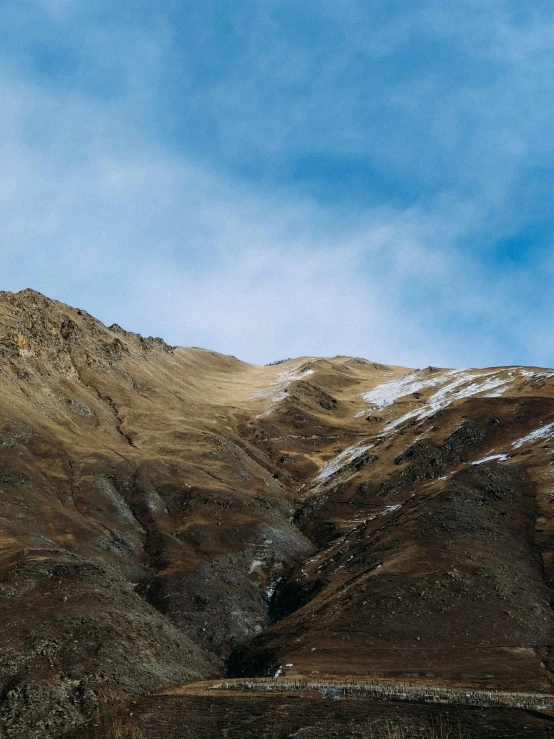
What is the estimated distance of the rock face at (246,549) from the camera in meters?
72.1

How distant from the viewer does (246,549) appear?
420ft

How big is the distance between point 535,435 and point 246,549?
2906 inches

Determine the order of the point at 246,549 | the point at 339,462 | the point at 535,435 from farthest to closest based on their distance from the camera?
the point at 339,462 → the point at 535,435 → the point at 246,549

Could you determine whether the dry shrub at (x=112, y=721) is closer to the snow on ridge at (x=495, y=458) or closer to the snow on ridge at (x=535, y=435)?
the snow on ridge at (x=495, y=458)

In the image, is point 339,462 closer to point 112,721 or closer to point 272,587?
point 272,587

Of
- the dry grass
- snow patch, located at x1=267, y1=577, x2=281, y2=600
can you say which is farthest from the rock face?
the dry grass

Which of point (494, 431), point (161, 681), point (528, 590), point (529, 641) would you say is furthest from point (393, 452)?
point (161, 681)

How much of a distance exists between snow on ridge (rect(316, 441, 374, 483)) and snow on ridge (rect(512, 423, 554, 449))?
4698 centimetres

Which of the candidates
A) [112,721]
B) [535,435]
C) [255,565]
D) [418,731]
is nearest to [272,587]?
[255,565]

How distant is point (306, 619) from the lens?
319 ft

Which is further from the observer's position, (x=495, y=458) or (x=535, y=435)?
(x=535, y=435)

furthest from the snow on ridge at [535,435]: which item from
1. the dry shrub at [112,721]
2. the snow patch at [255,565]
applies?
the dry shrub at [112,721]

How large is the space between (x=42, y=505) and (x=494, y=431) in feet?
354

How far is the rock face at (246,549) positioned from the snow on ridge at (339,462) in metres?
1.02
